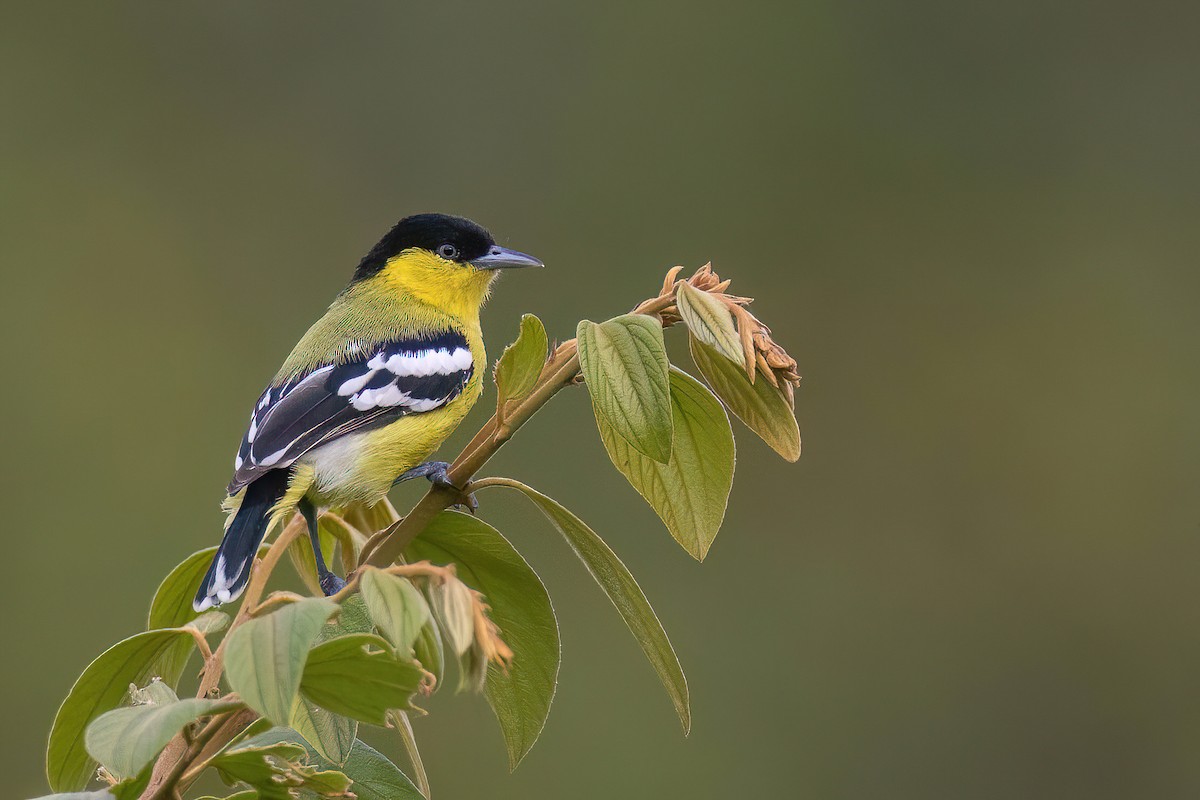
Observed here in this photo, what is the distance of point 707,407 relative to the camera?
A: 55.1 inches

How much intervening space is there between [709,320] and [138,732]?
0.63 meters

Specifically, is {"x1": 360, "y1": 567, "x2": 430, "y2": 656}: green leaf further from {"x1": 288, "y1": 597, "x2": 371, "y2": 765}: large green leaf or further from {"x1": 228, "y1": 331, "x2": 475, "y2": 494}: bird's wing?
{"x1": 228, "y1": 331, "x2": 475, "y2": 494}: bird's wing

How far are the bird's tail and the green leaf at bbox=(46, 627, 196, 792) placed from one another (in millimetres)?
338

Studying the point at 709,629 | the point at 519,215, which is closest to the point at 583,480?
the point at 709,629

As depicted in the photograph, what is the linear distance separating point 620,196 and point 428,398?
15.9 ft

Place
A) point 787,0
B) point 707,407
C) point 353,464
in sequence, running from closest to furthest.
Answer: point 707,407 → point 353,464 → point 787,0

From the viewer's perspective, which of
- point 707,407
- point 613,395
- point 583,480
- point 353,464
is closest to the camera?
point 613,395

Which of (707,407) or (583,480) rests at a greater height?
(707,407)

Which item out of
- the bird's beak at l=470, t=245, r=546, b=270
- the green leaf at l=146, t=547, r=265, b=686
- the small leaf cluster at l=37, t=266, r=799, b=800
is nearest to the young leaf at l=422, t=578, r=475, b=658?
the small leaf cluster at l=37, t=266, r=799, b=800

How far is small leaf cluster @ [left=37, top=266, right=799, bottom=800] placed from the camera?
1.04m

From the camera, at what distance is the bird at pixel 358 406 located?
2430mm

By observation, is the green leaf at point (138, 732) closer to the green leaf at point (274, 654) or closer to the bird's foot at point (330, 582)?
the green leaf at point (274, 654)

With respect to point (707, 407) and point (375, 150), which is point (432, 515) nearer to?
point (707, 407)

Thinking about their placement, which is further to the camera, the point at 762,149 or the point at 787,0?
the point at 787,0
